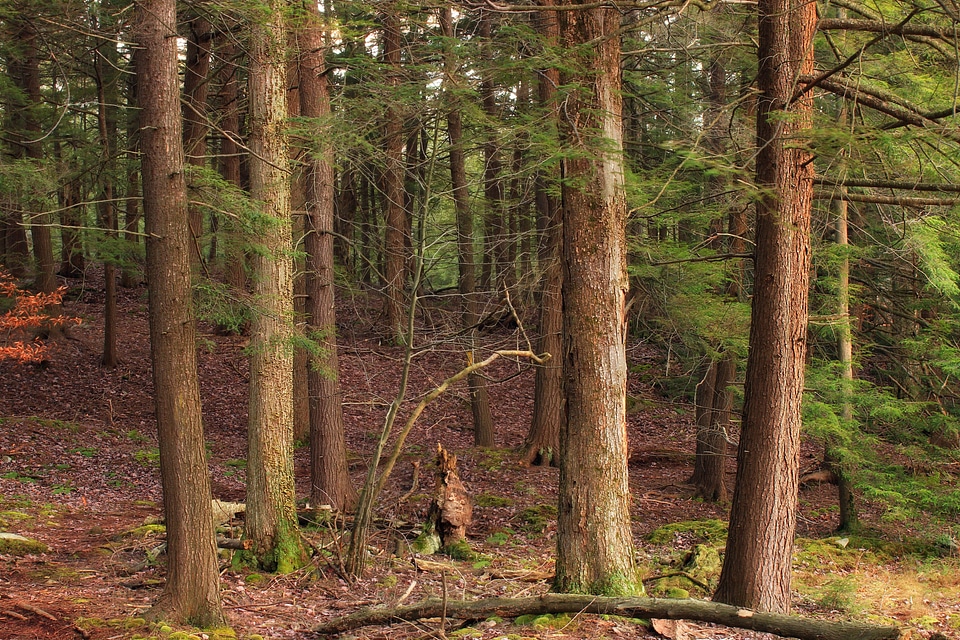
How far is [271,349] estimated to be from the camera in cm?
827

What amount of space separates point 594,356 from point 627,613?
208 centimetres

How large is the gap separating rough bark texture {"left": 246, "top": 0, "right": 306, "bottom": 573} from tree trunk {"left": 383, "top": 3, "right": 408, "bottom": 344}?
130 centimetres

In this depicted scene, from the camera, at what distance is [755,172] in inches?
260

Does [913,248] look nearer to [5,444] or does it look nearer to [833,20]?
[833,20]

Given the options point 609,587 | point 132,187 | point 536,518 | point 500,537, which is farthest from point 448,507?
point 132,187

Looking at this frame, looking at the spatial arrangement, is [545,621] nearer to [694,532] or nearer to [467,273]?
[694,532]

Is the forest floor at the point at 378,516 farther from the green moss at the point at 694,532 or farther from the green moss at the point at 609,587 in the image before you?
the green moss at the point at 609,587

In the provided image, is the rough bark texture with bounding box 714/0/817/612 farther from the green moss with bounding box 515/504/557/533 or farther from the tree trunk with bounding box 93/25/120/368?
the tree trunk with bounding box 93/25/120/368

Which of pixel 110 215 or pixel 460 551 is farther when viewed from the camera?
pixel 110 215

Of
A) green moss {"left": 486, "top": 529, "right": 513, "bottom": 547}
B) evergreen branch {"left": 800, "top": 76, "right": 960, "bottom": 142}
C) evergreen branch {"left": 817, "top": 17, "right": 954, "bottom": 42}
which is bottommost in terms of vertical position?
green moss {"left": 486, "top": 529, "right": 513, "bottom": 547}

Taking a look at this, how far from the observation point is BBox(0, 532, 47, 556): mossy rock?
805 centimetres

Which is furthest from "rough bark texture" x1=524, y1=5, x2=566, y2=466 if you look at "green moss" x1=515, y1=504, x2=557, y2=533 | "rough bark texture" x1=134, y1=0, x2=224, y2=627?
"rough bark texture" x1=134, y1=0, x2=224, y2=627

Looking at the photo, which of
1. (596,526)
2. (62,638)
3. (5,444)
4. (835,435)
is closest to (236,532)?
(62,638)

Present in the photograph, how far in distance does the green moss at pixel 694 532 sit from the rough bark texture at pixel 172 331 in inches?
258
